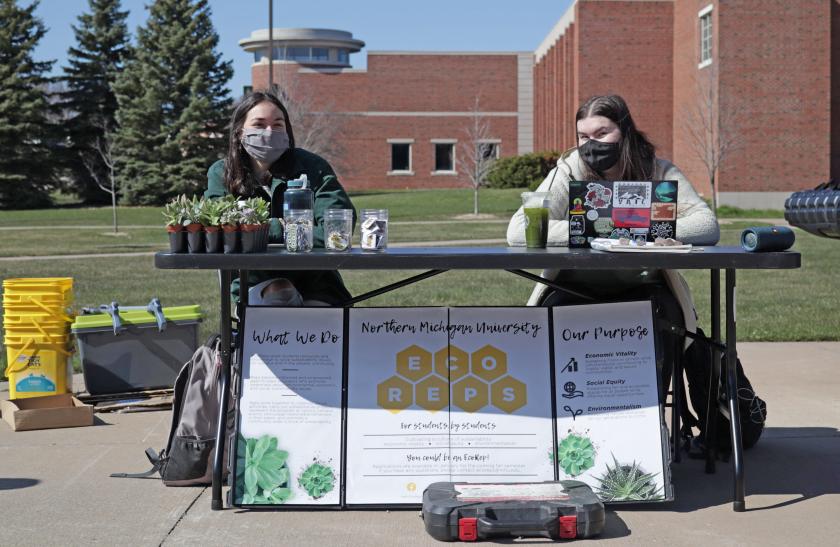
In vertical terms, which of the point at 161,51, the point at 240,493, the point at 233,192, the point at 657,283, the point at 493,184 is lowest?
the point at 240,493

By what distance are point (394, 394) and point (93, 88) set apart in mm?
55911

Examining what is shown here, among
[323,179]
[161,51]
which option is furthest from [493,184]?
[323,179]

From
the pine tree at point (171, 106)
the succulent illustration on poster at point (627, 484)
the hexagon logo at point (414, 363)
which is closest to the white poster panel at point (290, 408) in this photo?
the hexagon logo at point (414, 363)

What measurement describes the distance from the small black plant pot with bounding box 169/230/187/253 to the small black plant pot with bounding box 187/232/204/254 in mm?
25

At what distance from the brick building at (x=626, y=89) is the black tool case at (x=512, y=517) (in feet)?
108

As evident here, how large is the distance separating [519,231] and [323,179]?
121cm

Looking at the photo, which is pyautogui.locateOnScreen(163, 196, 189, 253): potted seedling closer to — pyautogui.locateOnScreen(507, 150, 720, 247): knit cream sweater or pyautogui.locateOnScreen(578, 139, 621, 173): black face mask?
pyautogui.locateOnScreen(507, 150, 720, 247): knit cream sweater

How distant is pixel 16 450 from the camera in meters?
5.50

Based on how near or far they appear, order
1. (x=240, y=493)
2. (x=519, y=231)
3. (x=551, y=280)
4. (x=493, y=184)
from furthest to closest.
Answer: (x=493, y=184) < (x=551, y=280) < (x=519, y=231) < (x=240, y=493)

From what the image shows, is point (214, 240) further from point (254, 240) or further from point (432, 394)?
point (432, 394)

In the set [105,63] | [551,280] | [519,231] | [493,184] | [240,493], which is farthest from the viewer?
[105,63]

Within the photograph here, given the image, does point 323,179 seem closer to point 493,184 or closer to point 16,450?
point 16,450

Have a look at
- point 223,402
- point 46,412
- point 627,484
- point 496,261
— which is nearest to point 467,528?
point 627,484

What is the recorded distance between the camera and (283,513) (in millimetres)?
4422
